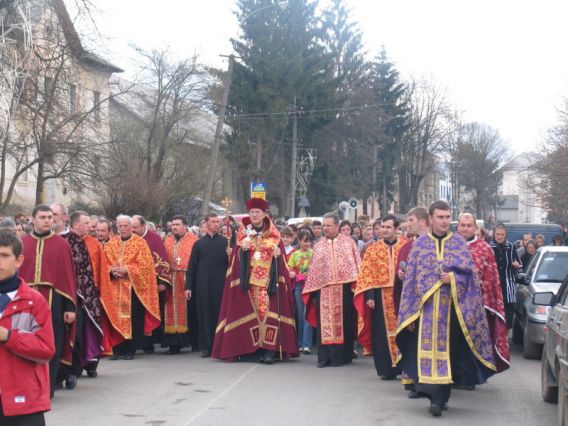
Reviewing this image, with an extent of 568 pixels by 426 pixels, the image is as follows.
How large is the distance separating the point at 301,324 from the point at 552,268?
3820 mm

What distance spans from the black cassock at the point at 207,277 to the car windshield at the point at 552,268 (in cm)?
463

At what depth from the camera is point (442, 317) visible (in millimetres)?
9414

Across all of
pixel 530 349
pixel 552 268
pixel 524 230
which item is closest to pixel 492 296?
pixel 530 349

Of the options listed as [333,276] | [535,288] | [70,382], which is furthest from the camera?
[535,288]

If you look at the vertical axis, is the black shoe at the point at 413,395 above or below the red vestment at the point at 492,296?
below

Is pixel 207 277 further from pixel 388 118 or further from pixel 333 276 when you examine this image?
pixel 388 118

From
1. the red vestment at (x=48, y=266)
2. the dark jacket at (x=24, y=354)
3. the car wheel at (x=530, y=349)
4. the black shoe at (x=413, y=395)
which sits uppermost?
the red vestment at (x=48, y=266)

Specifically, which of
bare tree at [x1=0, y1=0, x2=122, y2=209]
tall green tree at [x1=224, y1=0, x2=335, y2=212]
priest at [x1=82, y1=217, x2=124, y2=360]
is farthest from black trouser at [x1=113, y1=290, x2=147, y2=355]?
tall green tree at [x1=224, y1=0, x2=335, y2=212]

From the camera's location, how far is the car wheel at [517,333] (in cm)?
1583

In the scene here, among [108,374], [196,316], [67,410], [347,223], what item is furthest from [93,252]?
[347,223]

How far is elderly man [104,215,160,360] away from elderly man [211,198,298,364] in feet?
3.77

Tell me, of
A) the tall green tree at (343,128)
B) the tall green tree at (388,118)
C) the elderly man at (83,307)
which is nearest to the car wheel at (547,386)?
the elderly man at (83,307)

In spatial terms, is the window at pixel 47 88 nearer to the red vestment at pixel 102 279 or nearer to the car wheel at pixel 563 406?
the red vestment at pixel 102 279

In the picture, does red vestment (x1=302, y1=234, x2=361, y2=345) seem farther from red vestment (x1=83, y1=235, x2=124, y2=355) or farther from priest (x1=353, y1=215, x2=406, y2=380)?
red vestment (x1=83, y1=235, x2=124, y2=355)
